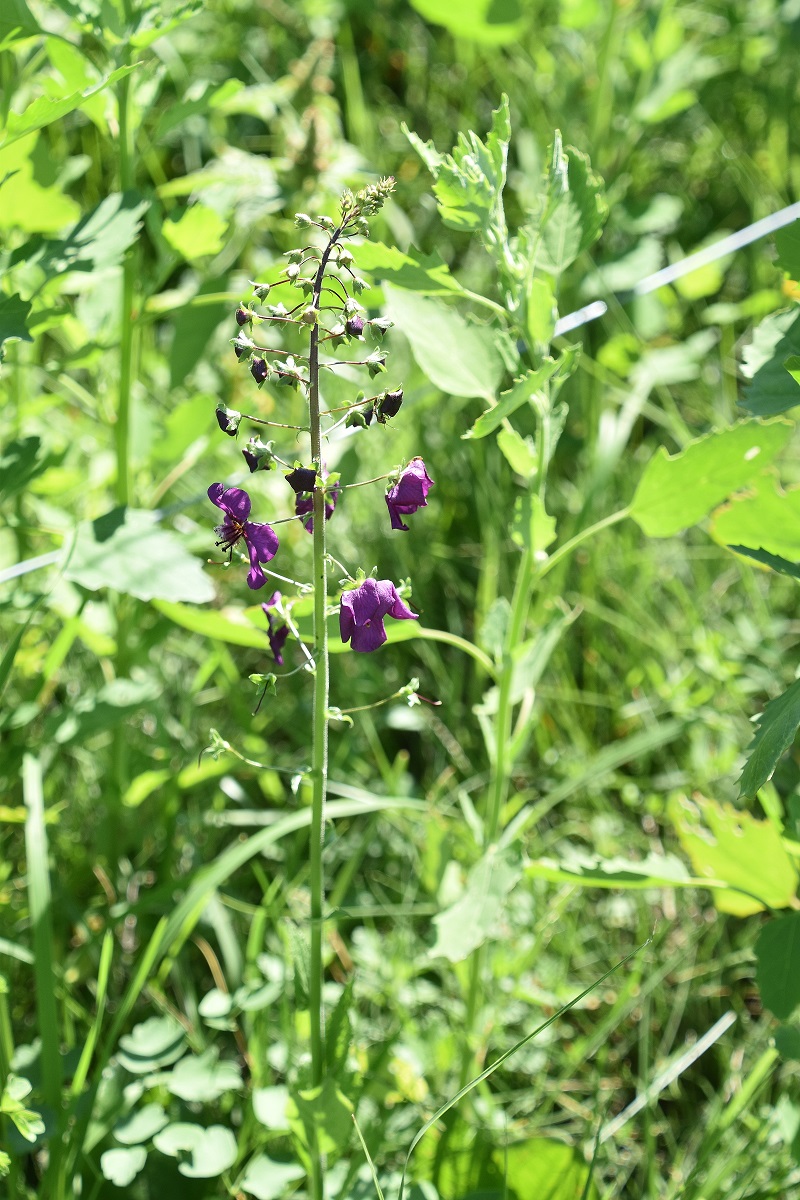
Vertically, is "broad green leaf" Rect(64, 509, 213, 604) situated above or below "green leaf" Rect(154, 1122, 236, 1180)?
above

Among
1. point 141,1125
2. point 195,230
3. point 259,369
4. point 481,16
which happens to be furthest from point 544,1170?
point 481,16

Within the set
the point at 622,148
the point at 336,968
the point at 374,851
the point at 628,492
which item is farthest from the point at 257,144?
the point at 336,968

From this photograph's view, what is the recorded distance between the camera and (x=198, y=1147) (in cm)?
181

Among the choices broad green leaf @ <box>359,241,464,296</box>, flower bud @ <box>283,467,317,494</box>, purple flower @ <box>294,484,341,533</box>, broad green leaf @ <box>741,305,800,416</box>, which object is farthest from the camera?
broad green leaf @ <box>741,305,800,416</box>

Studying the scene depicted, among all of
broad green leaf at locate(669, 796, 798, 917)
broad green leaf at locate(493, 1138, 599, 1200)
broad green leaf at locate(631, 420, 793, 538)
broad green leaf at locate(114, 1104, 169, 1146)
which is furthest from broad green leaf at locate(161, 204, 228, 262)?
broad green leaf at locate(493, 1138, 599, 1200)

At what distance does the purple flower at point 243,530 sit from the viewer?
53.5 inches

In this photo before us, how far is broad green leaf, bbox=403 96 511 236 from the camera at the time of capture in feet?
5.01

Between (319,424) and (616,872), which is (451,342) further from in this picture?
(616,872)

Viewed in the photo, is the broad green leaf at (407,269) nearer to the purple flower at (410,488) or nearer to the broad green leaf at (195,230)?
the purple flower at (410,488)

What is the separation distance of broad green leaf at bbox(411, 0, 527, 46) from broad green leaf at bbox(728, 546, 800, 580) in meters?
2.35

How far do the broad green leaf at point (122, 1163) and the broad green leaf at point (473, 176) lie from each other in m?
1.54

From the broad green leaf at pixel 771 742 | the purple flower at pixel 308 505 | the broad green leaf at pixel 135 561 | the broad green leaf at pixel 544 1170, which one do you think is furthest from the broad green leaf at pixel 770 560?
the broad green leaf at pixel 544 1170

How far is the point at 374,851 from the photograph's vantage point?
254 cm

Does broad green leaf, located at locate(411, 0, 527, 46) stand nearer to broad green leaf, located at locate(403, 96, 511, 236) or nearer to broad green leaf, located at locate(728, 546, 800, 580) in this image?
broad green leaf, located at locate(403, 96, 511, 236)
